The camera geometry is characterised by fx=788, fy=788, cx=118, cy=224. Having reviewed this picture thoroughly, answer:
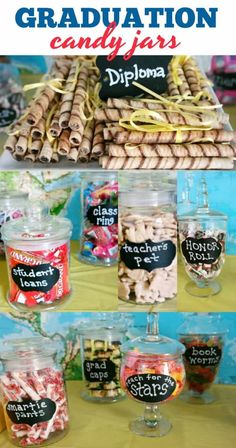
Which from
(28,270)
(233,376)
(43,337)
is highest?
(28,270)

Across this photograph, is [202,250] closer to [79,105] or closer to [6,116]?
[79,105]

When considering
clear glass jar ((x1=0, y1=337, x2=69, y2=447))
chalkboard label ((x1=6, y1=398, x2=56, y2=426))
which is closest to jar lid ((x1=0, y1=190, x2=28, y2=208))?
clear glass jar ((x1=0, y1=337, x2=69, y2=447))

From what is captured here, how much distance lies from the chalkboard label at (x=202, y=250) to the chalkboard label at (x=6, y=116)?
125 cm

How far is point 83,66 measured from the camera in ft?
7.86

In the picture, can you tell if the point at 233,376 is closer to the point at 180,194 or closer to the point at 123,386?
the point at 123,386

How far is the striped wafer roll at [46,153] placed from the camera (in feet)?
5.94

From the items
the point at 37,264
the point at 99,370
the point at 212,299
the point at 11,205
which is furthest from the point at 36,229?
the point at 99,370

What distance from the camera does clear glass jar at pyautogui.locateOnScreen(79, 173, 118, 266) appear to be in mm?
1918

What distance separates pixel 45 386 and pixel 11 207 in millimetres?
456

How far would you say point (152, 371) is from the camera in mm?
1950

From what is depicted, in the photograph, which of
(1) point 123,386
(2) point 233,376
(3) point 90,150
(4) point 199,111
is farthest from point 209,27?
(2) point 233,376

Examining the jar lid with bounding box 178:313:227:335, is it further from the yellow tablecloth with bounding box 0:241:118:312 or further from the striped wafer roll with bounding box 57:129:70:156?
the striped wafer roll with bounding box 57:129:70:156

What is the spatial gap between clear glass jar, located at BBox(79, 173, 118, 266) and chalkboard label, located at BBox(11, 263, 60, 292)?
18 centimetres

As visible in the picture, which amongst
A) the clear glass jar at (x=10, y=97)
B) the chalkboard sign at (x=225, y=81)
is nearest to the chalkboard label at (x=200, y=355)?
the clear glass jar at (x=10, y=97)
